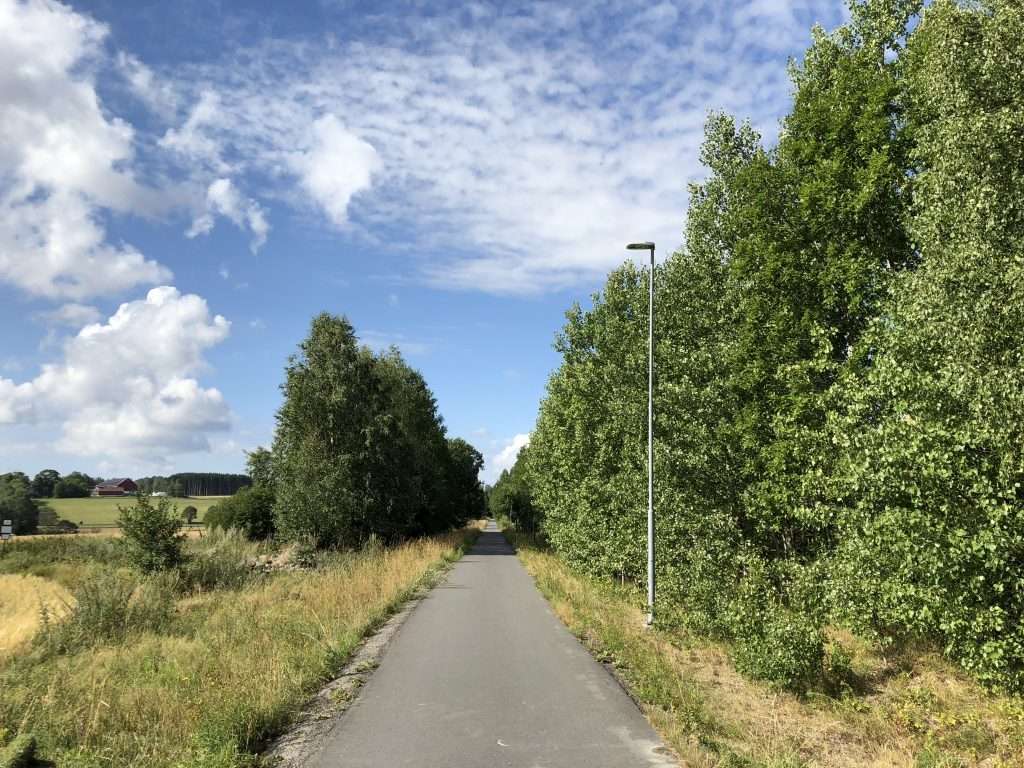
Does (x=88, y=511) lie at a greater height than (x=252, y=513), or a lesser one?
lesser

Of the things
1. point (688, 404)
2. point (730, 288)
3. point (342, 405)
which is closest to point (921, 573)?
point (688, 404)

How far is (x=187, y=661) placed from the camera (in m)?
9.59

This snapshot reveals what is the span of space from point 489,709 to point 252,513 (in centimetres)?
4190

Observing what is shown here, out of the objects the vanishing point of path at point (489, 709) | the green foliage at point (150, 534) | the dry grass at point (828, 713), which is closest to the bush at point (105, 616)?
Result: the vanishing point of path at point (489, 709)

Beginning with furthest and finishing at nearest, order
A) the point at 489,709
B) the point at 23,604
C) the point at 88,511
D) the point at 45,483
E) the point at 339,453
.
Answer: the point at 45,483 < the point at 88,511 < the point at 339,453 < the point at 23,604 < the point at 489,709

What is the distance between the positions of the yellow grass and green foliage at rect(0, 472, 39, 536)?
51.0m

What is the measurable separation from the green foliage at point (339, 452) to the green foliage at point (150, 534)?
1007 cm

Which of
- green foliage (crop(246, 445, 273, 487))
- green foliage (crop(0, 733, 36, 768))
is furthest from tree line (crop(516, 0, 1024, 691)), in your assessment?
green foliage (crop(246, 445, 273, 487))

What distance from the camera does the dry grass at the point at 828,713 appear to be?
6.54m

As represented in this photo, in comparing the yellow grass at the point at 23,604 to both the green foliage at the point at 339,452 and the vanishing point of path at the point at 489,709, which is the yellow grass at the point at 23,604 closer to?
the vanishing point of path at the point at 489,709

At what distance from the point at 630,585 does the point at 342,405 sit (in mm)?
17172

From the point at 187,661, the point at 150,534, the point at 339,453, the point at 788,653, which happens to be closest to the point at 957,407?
the point at 788,653

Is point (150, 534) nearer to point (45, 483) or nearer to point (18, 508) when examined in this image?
point (18, 508)

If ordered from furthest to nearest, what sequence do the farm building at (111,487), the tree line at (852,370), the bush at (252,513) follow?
the farm building at (111,487) < the bush at (252,513) < the tree line at (852,370)
